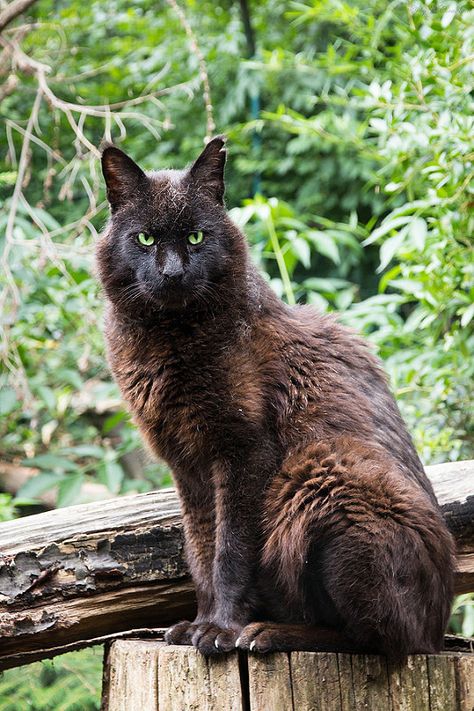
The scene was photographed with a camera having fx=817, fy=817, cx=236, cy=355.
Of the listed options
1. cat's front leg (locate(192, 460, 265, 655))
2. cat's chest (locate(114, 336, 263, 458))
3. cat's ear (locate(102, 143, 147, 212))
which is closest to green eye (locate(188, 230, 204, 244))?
cat's ear (locate(102, 143, 147, 212))

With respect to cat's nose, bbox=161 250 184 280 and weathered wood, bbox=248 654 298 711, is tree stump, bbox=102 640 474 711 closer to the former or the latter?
weathered wood, bbox=248 654 298 711

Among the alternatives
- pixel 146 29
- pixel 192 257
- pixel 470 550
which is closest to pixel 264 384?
pixel 192 257

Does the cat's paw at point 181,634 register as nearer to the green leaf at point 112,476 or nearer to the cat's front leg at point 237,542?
the cat's front leg at point 237,542

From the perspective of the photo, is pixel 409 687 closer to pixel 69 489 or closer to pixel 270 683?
pixel 270 683

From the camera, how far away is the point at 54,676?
13.4ft

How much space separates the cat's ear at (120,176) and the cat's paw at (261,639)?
1323 millimetres

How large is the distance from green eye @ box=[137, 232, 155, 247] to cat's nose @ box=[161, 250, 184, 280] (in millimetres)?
81

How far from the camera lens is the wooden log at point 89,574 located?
2453mm

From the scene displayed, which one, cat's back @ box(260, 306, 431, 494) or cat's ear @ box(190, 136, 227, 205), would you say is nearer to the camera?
cat's back @ box(260, 306, 431, 494)

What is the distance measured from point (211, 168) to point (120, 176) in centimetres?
28

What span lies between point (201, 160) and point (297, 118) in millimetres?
1648

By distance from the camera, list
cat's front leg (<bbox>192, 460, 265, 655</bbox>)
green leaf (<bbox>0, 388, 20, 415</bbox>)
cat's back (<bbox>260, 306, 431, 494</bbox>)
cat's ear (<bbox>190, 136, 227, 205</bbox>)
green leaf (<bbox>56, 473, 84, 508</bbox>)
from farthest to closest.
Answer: green leaf (<bbox>0, 388, 20, 415</bbox>) < green leaf (<bbox>56, 473, 84, 508</bbox>) < cat's ear (<bbox>190, 136, 227, 205</bbox>) < cat's back (<bbox>260, 306, 431, 494</bbox>) < cat's front leg (<bbox>192, 460, 265, 655</bbox>)

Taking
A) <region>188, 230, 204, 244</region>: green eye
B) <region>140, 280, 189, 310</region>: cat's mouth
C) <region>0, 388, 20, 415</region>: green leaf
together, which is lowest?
<region>0, 388, 20, 415</region>: green leaf

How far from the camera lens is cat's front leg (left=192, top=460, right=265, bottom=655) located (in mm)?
2287
